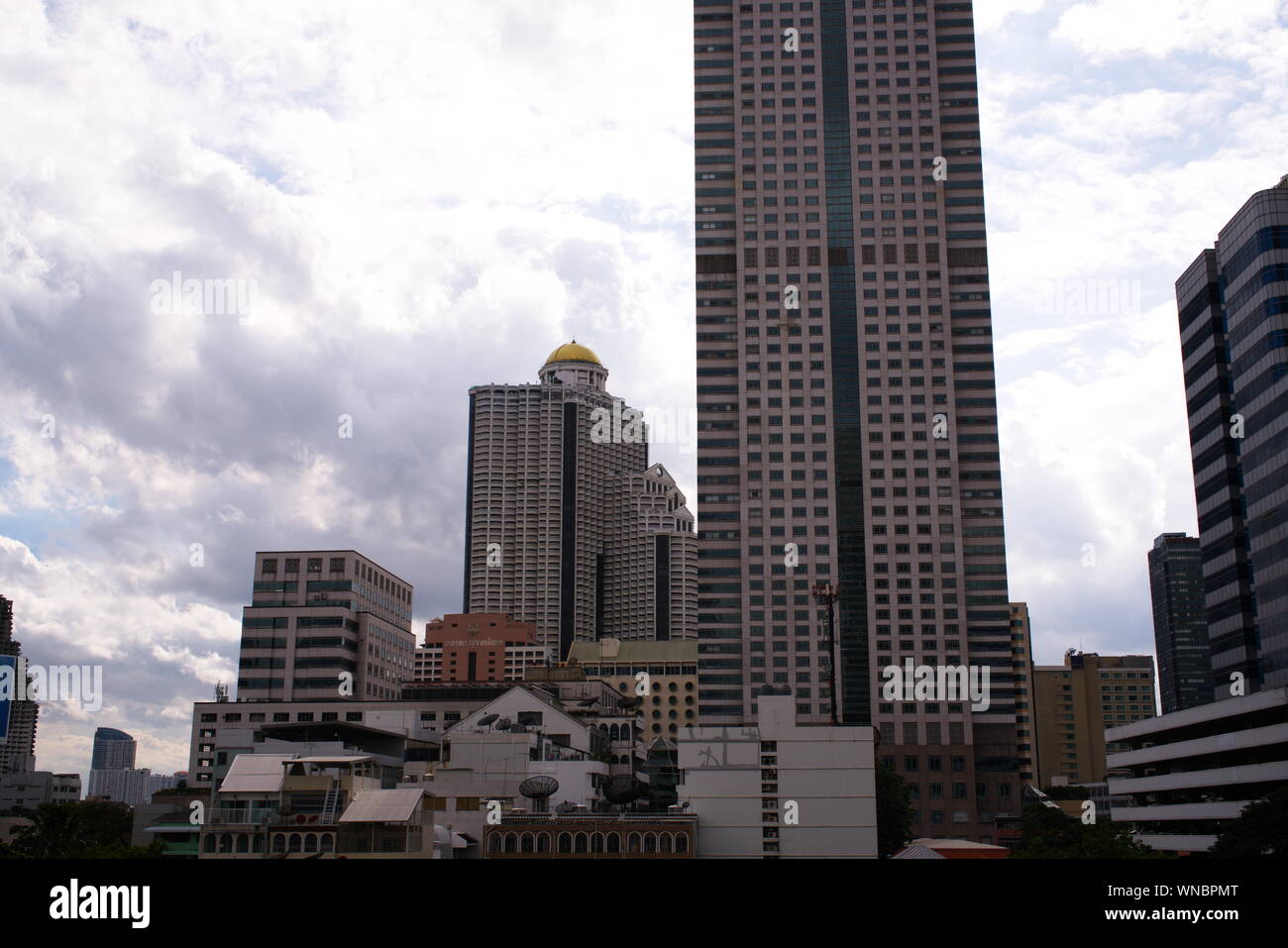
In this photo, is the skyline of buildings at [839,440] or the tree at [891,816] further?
the skyline of buildings at [839,440]

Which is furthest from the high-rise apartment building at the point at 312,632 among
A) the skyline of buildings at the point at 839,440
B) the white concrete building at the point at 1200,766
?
the white concrete building at the point at 1200,766

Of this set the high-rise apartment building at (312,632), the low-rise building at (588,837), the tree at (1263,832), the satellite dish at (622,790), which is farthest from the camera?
the high-rise apartment building at (312,632)

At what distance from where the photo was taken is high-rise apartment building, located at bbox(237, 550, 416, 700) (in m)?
167

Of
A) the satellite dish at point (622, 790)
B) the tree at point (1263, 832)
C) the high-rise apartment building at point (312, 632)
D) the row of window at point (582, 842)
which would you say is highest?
the high-rise apartment building at point (312, 632)

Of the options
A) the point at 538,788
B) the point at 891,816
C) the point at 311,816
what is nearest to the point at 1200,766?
the point at 891,816

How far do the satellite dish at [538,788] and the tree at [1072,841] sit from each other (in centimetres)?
3737

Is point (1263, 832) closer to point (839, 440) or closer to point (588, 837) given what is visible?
point (588, 837)

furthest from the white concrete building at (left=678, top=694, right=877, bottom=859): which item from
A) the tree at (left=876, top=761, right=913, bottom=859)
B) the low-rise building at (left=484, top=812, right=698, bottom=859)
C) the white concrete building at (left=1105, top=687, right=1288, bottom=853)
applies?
the white concrete building at (left=1105, top=687, right=1288, bottom=853)

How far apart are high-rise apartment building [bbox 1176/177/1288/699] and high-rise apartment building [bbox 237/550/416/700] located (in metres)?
107

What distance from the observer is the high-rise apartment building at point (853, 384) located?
585 ft

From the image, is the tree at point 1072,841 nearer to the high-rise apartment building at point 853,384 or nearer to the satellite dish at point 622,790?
the satellite dish at point 622,790
